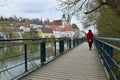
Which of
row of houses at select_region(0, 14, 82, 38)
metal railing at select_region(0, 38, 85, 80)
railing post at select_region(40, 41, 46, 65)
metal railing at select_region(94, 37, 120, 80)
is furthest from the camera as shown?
row of houses at select_region(0, 14, 82, 38)

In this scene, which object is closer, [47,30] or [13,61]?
[13,61]

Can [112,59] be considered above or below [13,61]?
above

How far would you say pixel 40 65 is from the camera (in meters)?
11.8

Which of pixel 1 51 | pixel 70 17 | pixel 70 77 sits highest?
pixel 70 17

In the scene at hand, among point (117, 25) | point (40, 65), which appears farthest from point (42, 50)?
point (117, 25)

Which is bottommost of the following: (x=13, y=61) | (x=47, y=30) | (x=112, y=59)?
(x=13, y=61)

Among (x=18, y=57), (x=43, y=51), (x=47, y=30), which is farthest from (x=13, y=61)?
(x=47, y=30)

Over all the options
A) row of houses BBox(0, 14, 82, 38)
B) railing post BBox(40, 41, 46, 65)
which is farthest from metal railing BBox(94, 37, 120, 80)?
row of houses BBox(0, 14, 82, 38)

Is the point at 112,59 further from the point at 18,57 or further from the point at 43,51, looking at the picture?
the point at 43,51

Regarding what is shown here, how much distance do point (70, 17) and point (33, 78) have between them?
48.0 ft

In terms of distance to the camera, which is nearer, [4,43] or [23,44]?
A: [4,43]

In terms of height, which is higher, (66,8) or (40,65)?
(66,8)

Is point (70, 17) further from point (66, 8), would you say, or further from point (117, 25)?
point (117, 25)

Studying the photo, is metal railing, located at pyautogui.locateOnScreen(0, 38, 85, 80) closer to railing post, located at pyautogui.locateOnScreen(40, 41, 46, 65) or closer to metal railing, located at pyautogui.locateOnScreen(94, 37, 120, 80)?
railing post, located at pyautogui.locateOnScreen(40, 41, 46, 65)
